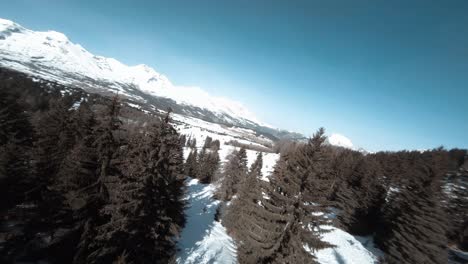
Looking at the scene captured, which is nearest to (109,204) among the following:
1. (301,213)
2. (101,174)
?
(101,174)

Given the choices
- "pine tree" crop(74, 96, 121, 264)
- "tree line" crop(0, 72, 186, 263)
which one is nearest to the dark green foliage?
"tree line" crop(0, 72, 186, 263)

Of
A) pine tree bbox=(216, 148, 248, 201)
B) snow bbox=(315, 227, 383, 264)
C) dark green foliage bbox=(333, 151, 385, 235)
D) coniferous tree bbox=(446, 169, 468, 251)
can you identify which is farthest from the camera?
pine tree bbox=(216, 148, 248, 201)

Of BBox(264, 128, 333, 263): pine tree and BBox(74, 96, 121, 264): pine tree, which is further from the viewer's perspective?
BBox(74, 96, 121, 264): pine tree

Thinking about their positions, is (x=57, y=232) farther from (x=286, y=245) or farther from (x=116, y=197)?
(x=286, y=245)

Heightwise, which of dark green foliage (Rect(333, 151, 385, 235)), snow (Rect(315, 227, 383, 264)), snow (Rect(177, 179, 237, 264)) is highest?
dark green foliage (Rect(333, 151, 385, 235))

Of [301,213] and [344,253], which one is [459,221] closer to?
[344,253]

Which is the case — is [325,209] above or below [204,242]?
above

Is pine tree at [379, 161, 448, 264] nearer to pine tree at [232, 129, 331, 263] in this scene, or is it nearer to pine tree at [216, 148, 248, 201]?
pine tree at [232, 129, 331, 263]

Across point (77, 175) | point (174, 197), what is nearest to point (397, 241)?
point (174, 197)
